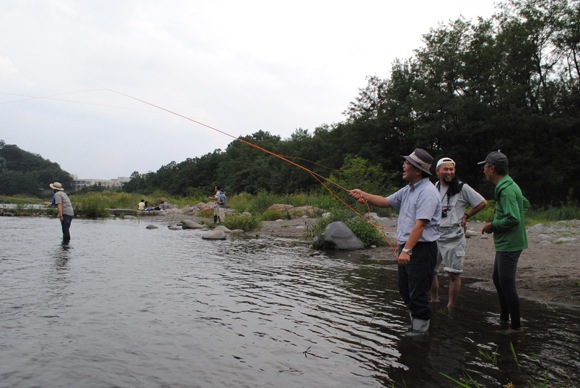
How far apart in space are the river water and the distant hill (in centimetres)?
10889

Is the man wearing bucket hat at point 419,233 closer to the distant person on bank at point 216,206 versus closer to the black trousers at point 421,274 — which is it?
the black trousers at point 421,274

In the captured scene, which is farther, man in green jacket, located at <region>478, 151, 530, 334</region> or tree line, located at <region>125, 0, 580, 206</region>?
tree line, located at <region>125, 0, 580, 206</region>

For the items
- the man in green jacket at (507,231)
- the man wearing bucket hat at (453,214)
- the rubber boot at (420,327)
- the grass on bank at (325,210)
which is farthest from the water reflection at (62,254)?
the man in green jacket at (507,231)

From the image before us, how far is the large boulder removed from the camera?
1350cm

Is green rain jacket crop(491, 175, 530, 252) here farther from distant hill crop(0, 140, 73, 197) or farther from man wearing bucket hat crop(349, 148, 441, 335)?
distant hill crop(0, 140, 73, 197)

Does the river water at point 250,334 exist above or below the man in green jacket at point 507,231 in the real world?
below

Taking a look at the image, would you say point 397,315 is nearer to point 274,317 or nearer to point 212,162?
point 274,317

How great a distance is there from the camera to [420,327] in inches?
198

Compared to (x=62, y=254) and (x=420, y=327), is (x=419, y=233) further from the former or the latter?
(x=62, y=254)

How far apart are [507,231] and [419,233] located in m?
1.19

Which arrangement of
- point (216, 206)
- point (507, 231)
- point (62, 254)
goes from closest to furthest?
point (507, 231) → point (62, 254) → point (216, 206)

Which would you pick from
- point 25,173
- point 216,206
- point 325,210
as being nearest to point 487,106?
point 325,210

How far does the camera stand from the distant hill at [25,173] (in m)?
102

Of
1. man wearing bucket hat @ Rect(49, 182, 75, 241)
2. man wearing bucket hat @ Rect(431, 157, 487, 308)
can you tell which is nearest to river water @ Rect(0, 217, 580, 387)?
man wearing bucket hat @ Rect(431, 157, 487, 308)
